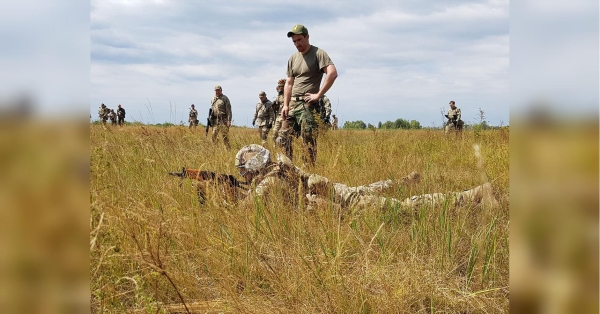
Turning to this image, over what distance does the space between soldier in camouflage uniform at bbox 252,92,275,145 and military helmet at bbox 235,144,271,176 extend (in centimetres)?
627

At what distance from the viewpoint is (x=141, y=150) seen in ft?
14.1

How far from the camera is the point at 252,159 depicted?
2.96 metres

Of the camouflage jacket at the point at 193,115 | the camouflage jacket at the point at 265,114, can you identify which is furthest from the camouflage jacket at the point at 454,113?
the camouflage jacket at the point at 193,115

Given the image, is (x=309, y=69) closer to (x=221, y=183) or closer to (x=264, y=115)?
(x=221, y=183)

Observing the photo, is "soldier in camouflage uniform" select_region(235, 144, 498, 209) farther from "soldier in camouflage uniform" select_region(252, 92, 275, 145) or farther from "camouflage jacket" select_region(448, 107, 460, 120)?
"camouflage jacket" select_region(448, 107, 460, 120)

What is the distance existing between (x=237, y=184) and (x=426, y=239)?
4.14 feet

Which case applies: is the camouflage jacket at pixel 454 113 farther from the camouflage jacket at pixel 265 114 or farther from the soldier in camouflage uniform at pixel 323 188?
the soldier in camouflage uniform at pixel 323 188

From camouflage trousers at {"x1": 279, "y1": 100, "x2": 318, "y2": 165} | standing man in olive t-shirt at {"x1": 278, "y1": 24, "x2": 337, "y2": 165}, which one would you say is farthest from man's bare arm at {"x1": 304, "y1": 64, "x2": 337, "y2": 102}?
camouflage trousers at {"x1": 279, "y1": 100, "x2": 318, "y2": 165}

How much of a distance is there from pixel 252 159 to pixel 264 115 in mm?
6629

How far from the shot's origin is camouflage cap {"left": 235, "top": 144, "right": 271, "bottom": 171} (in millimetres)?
2934

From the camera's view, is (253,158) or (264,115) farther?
(264,115)

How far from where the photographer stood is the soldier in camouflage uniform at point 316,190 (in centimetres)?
239

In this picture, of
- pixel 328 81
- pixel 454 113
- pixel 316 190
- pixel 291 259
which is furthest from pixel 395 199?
pixel 454 113
